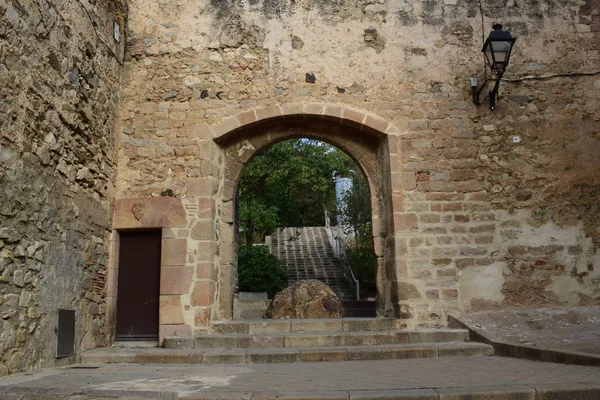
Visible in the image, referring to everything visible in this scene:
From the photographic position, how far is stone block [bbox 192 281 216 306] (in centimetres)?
624

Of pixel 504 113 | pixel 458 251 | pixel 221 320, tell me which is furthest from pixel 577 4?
pixel 221 320

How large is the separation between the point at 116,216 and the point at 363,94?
137 inches

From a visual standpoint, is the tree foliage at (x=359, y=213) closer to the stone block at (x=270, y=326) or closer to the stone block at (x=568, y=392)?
the stone block at (x=270, y=326)

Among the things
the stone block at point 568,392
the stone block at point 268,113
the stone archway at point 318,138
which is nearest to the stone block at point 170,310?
the stone archway at point 318,138

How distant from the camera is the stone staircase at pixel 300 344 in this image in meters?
5.16

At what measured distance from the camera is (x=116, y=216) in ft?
21.3

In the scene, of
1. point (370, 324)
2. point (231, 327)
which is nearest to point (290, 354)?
point (231, 327)

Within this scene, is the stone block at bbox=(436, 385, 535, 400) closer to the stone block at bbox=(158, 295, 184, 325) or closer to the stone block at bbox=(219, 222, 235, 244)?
the stone block at bbox=(158, 295, 184, 325)

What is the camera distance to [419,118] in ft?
22.3

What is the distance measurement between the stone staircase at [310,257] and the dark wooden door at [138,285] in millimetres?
7028

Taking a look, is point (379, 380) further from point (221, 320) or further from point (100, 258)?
point (100, 258)

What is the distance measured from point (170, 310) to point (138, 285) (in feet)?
1.97

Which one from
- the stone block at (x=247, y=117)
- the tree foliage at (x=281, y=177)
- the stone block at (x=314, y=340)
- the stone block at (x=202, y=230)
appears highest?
the tree foliage at (x=281, y=177)

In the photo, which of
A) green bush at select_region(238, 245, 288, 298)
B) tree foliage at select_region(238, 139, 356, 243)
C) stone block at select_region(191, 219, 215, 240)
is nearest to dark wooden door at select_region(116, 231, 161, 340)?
stone block at select_region(191, 219, 215, 240)
